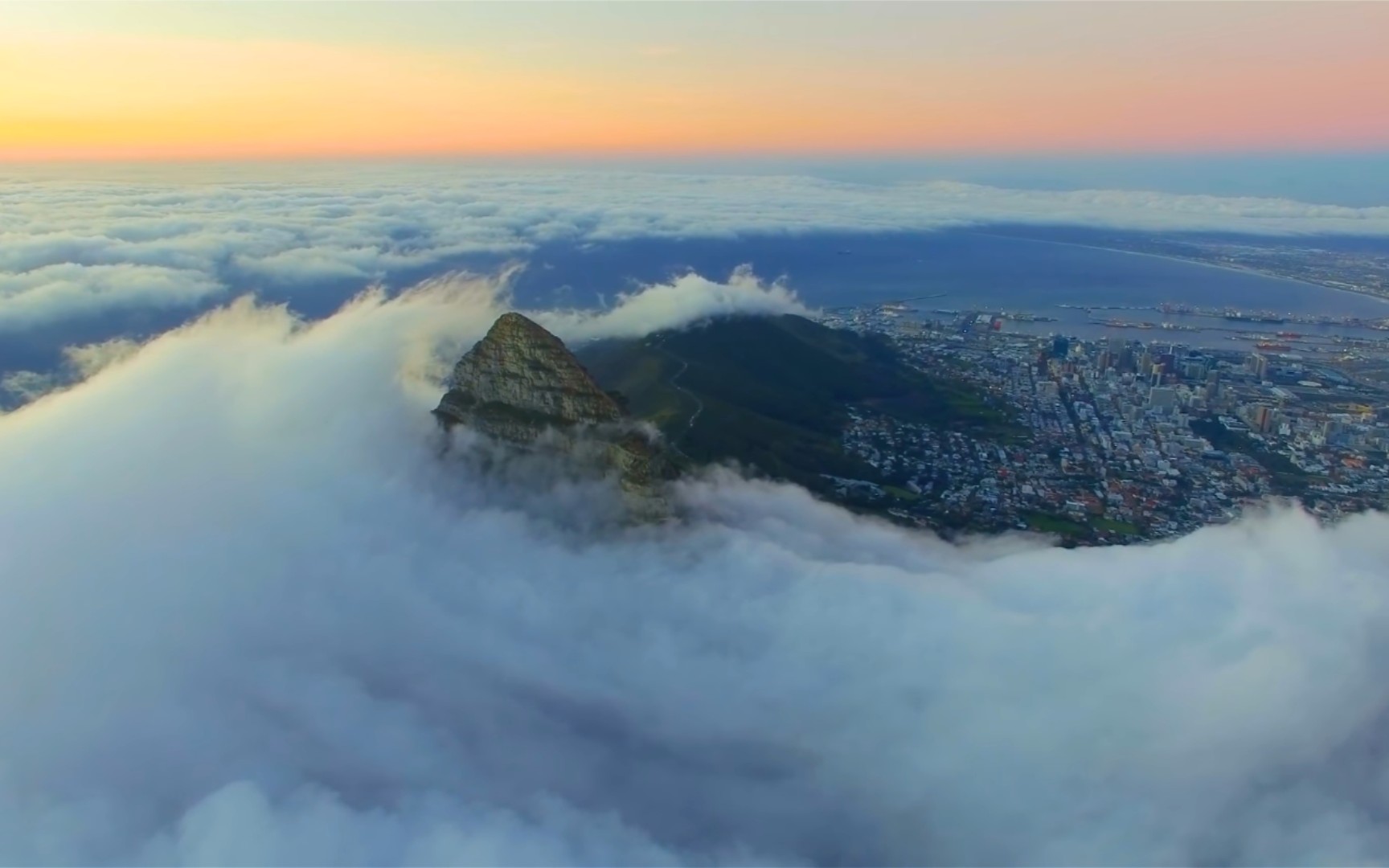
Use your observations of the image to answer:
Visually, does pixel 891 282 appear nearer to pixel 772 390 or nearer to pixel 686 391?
pixel 772 390

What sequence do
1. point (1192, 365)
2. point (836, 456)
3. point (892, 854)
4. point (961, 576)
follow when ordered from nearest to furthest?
point (892, 854)
point (961, 576)
point (836, 456)
point (1192, 365)

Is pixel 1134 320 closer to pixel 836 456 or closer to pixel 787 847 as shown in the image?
pixel 836 456

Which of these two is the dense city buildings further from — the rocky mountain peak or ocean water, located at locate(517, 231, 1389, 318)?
ocean water, located at locate(517, 231, 1389, 318)

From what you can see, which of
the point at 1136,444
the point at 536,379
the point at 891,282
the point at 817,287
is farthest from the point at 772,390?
the point at 891,282

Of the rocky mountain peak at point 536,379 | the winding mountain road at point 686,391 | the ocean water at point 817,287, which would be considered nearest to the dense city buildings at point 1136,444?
the winding mountain road at point 686,391

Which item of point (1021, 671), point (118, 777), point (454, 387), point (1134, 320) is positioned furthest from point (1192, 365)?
point (118, 777)

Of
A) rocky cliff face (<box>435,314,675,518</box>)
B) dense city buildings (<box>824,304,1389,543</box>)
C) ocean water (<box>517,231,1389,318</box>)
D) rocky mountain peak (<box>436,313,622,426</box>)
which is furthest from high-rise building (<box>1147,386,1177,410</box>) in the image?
ocean water (<box>517,231,1389,318</box>)
